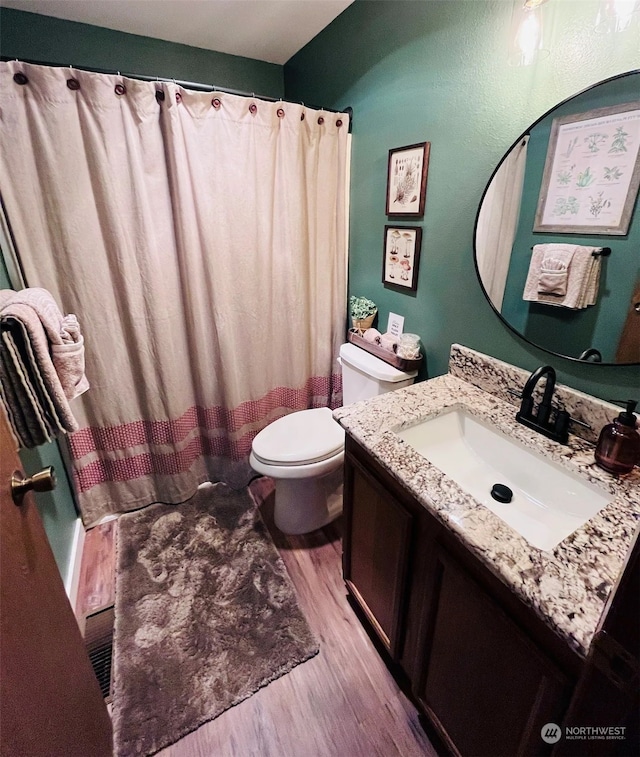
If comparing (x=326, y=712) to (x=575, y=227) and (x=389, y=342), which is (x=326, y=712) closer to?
(x=389, y=342)

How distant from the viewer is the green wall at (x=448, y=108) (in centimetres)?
95

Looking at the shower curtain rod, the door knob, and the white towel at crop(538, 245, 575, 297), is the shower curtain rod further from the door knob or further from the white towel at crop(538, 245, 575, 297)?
the door knob

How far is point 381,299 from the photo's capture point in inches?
70.1

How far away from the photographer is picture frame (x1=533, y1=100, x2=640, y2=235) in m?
0.86

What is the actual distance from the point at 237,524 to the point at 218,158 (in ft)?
5.63

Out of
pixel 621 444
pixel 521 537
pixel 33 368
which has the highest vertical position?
pixel 33 368

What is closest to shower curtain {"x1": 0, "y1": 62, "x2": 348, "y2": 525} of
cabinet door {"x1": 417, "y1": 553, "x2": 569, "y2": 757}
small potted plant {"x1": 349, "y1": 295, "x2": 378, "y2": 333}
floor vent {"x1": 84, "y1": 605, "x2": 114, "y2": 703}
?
small potted plant {"x1": 349, "y1": 295, "x2": 378, "y2": 333}

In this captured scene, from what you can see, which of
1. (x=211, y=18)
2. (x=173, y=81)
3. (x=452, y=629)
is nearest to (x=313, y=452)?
(x=452, y=629)

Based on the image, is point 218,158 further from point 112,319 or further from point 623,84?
point 623,84

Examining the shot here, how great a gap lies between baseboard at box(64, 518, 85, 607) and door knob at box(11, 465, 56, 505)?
0.99m

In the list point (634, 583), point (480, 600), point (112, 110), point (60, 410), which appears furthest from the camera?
point (112, 110)

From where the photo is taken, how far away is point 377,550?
1.13 metres

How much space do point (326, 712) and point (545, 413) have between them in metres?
1.18

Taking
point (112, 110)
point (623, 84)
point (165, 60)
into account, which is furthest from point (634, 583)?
point (165, 60)
